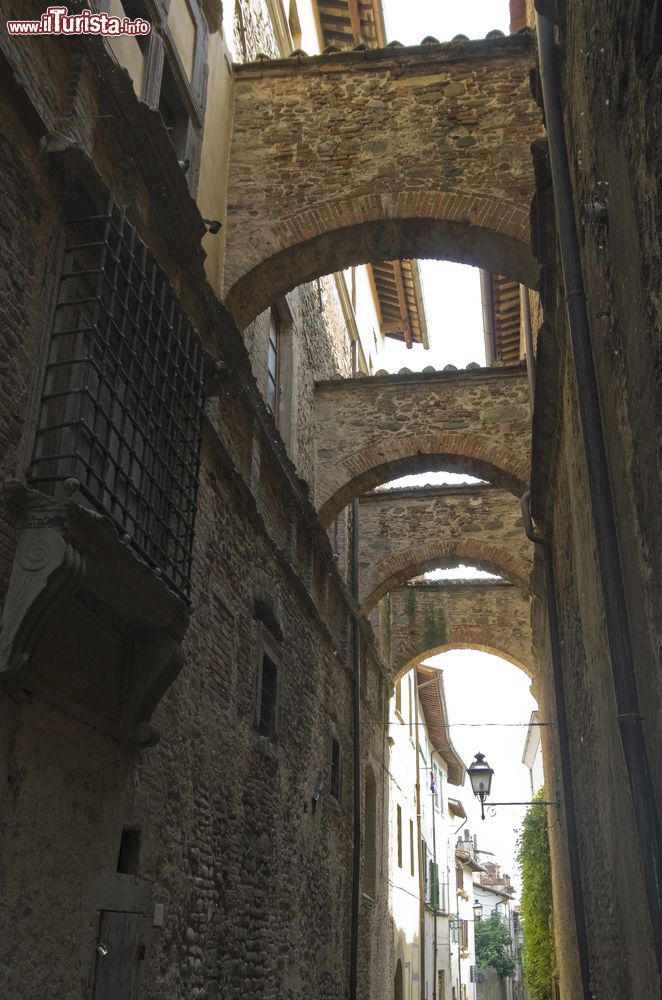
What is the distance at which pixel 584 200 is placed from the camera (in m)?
4.39

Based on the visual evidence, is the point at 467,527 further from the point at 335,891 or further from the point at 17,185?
the point at 17,185

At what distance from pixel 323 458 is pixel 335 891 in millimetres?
5750

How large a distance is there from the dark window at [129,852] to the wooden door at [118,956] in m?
0.25

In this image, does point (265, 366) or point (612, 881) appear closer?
point (612, 881)

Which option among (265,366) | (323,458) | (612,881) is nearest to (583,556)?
(612,881)

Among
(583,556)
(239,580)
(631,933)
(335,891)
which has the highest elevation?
(239,580)

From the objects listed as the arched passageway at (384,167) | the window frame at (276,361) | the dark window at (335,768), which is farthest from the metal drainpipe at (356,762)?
the arched passageway at (384,167)

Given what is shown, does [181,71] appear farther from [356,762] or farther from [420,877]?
[420,877]

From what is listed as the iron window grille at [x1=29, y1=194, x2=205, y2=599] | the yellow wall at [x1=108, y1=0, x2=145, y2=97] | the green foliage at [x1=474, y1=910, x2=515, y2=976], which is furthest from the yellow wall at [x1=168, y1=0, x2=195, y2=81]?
the green foliage at [x1=474, y1=910, x2=515, y2=976]

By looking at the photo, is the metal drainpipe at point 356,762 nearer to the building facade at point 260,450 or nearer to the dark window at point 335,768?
the building facade at point 260,450

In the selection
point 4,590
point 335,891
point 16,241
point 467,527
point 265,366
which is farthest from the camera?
point 467,527

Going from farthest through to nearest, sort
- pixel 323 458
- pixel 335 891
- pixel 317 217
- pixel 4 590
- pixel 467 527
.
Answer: pixel 467 527 < pixel 323 458 < pixel 335 891 < pixel 317 217 < pixel 4 590

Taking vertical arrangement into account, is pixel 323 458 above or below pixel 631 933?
above

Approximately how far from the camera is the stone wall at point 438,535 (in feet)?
49.6
